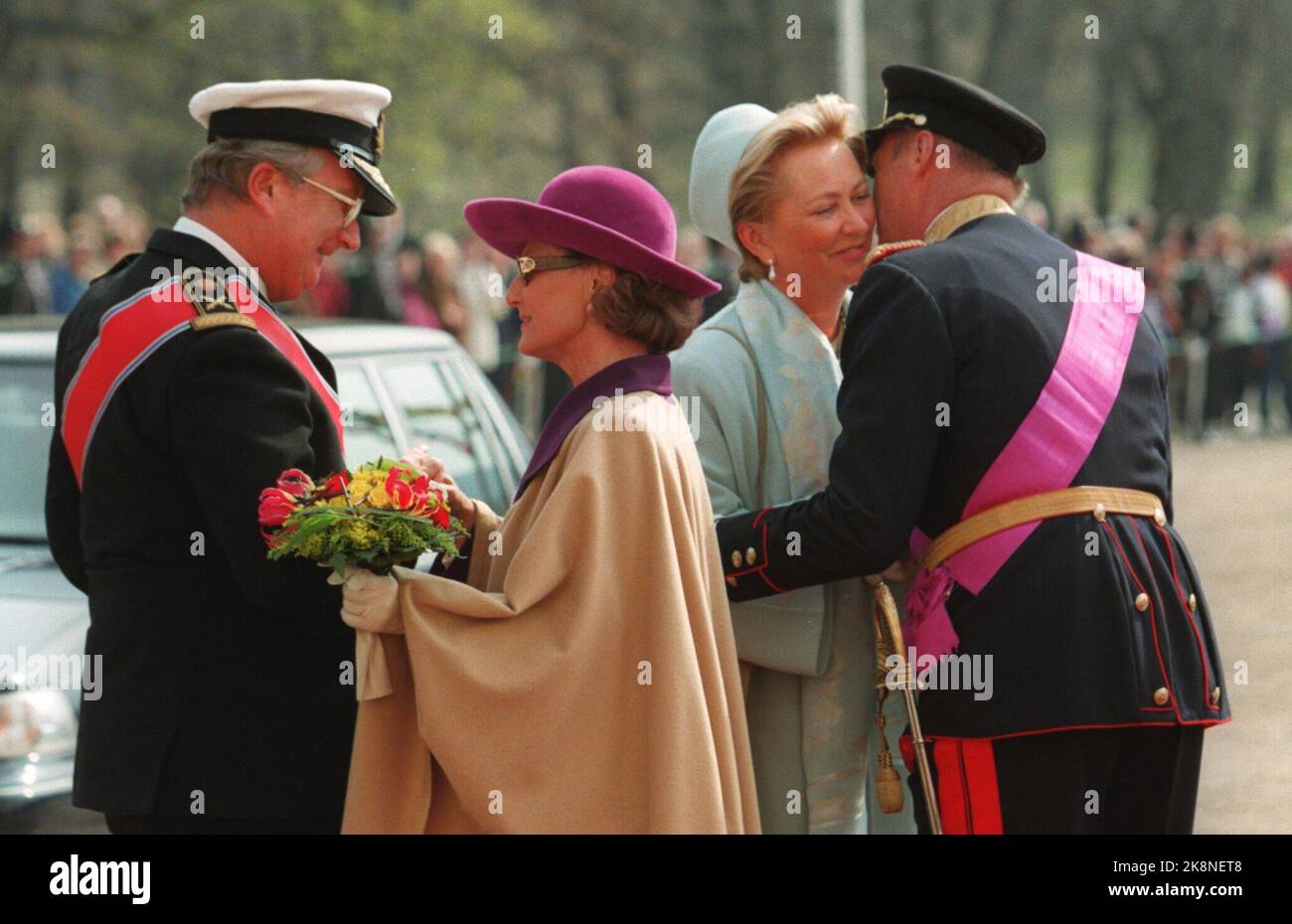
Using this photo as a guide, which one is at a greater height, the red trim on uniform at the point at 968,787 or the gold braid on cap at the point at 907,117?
the gold braid on cap at the point at 907,117

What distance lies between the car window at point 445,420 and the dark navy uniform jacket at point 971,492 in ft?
8.97

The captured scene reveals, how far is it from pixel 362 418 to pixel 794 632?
2419mm

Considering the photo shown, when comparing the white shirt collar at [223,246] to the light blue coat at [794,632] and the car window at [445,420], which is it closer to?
the light blue coat at [794,632]

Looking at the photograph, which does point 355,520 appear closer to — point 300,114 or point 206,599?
point 206,599

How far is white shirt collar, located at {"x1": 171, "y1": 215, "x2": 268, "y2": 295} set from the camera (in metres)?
3.59

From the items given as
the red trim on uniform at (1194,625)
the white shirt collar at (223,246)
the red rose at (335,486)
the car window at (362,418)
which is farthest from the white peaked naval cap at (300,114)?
the car window at (362,418)

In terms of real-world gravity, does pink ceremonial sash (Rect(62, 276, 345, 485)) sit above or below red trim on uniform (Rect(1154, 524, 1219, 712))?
above

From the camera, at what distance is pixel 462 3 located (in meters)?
26.2

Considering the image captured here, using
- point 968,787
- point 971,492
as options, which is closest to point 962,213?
point 971,492

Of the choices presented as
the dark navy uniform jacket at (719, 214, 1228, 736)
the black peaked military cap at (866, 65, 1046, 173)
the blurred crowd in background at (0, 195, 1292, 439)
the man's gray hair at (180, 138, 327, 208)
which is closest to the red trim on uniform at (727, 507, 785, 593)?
the dark navy uniform jacket at (719, 214, 1228, 736)

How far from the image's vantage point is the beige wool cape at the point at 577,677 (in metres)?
3.25

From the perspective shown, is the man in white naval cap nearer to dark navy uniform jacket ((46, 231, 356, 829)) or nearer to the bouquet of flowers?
dark navy uniform jacket ((46, 231, 356, 829))

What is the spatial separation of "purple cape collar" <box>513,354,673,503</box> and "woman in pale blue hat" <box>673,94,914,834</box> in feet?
1.30
